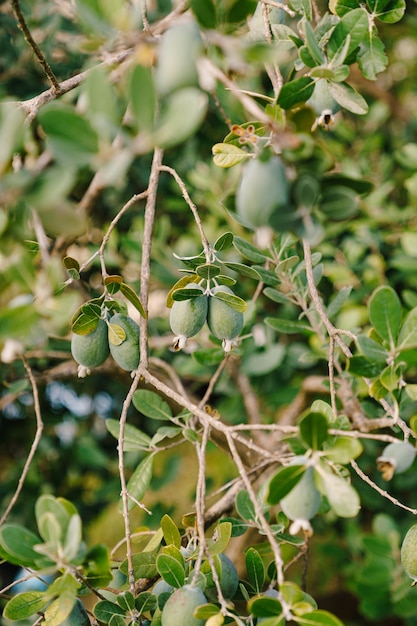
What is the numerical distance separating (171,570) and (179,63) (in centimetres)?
51

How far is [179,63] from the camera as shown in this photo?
505 mm

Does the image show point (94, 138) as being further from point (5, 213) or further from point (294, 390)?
point (294, 390)

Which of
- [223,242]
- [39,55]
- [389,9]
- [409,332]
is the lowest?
[409,332]

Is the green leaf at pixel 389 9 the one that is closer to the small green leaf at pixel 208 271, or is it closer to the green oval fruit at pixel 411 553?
the small green leaf at pixel 208 271

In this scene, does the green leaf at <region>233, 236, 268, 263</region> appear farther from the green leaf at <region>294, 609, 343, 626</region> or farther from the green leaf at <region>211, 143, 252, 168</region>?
the green leaf at <region>294, 609, 343, 626</region>

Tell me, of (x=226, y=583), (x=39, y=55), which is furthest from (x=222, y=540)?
(x=39, y=55)

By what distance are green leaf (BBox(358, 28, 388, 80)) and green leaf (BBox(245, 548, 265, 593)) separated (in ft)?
2.02

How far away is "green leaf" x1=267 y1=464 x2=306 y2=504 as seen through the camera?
553 millimetres

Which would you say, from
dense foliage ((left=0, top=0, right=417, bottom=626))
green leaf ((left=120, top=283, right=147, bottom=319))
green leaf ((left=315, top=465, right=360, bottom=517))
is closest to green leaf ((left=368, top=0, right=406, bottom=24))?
dense foliage ((left=0, top=0, right=417, bottom=626))

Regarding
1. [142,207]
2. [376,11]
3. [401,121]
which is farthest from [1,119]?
[401,121]

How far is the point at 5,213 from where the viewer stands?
1.70ft

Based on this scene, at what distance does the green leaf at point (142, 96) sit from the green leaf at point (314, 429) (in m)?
0.29

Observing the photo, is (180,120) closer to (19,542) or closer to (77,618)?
(19,542)

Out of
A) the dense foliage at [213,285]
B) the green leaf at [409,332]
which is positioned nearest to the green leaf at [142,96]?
the dense foliage at [213,285]
